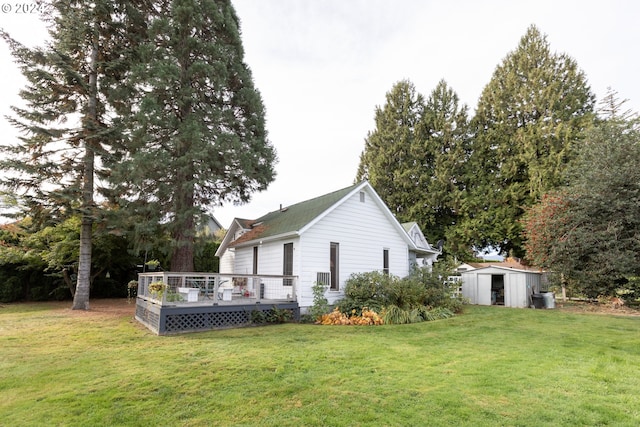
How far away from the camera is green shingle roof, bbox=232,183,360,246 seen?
41.1 feet

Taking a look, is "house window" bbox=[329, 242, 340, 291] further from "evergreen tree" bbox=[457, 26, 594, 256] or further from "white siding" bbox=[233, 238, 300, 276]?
"evergreen tree" bbox=[457, 26, 594, 256]

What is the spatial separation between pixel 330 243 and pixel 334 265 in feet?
2.89

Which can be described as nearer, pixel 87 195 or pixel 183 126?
pixel 183 126

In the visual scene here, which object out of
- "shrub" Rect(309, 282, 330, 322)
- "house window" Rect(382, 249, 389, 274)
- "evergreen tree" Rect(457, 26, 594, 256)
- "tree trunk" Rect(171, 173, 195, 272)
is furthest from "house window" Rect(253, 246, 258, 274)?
"evergreen tree" Rect(457, 26, 594, 256)

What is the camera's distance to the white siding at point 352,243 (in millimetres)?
11930

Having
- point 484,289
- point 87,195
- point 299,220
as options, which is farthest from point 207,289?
point 484,289

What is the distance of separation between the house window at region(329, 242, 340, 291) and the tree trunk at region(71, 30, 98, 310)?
993 centimetres

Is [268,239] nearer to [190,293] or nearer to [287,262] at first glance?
[287,262]

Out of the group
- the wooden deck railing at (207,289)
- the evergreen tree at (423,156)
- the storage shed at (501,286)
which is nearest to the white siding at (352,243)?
the wooden deck railing at (207,289)

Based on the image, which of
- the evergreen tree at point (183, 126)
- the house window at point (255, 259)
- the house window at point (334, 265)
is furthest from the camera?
the house window at point (255, 259)

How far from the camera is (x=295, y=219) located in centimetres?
1359

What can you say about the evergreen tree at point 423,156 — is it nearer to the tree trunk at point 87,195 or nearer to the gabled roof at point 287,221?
the gabled roof at point 287,221

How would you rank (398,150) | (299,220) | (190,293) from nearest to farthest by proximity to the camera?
(190,293), (299,220), (398,150)

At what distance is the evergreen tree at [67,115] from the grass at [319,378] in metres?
6.27
